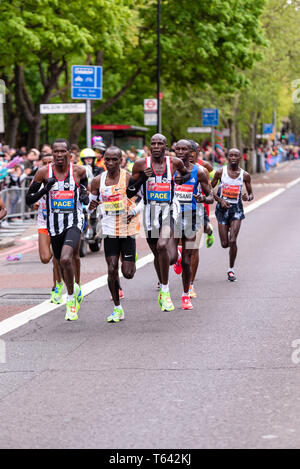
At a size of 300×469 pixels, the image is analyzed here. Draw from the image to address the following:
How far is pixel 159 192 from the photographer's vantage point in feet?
32.7

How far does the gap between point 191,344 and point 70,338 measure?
1.17m

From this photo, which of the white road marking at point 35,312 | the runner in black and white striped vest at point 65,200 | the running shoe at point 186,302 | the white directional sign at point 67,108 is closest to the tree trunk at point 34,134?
the white directional sign at point 67,108

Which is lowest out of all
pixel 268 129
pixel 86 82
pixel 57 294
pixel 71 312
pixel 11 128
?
pixel 268 129

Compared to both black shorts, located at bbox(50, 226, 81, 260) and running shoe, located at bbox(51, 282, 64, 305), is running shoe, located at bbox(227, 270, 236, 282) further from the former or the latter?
black shorts, located at bbox(50, 226, 81, 260)

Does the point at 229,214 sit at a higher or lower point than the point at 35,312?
higher

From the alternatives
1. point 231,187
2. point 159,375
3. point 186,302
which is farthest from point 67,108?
point 159,375

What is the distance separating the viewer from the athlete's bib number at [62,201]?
32.5 ft

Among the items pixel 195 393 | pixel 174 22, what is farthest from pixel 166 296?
pixel 174 22

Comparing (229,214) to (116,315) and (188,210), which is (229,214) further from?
(116,315)

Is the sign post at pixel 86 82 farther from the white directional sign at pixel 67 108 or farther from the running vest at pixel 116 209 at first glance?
the running vest at pixel 116 209

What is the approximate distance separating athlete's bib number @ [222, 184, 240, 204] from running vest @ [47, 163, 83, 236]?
11.6 feet

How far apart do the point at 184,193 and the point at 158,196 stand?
0.78 metres

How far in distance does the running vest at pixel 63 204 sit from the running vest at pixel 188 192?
1239mm
